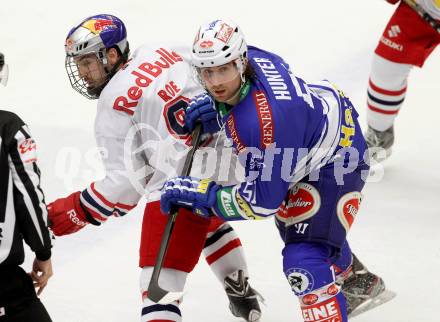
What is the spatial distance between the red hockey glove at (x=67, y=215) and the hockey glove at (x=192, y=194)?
353 millimetres

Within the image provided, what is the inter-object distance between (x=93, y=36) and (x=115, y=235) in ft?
3.96

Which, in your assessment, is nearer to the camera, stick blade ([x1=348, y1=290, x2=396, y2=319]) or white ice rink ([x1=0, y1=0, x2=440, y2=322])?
stick blade ([x1=348, y1=290, x2=396, y2=319])

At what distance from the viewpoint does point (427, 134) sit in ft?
16.4

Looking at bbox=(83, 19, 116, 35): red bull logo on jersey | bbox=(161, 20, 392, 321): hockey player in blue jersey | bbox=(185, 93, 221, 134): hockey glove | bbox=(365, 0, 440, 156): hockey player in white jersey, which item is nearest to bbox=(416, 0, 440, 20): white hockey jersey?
bbox=(365, 0, 440, 156): hockey player in white jersey

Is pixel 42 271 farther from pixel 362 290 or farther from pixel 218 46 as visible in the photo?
pixel 362 290

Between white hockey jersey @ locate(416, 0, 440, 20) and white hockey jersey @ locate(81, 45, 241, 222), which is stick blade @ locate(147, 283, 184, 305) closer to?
white hockey jersey @ locate(81, 45, 241, 222)

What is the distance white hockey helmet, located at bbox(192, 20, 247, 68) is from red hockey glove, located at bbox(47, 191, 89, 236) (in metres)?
0.66

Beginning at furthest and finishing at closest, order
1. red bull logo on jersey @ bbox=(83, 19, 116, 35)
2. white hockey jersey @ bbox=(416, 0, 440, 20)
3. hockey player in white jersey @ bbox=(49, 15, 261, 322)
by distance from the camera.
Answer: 1. white hockey jersey @ bbox=(416, 0, 440, 20)
2. red bull logo on jersey @ bbox=(83, 19, 116, 35)
3. hockey player in white jersey @ bbox=(49, 15, 261, 322)

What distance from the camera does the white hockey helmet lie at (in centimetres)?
283

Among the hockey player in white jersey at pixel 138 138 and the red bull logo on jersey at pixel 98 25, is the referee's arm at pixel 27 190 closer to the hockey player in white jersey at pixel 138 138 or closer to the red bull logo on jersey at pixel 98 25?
the hockey player in white jersey at pixel 138 138

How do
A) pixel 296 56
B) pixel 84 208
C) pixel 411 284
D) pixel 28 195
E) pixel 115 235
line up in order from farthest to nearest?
pixel 296 56 → pixel 115 235 → pixel 411 284 → pixel 84 208 → pixel 28 195

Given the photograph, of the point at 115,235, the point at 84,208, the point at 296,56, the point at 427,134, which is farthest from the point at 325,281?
the point at 296,56

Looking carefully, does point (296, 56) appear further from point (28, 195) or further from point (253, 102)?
point (28, 195)

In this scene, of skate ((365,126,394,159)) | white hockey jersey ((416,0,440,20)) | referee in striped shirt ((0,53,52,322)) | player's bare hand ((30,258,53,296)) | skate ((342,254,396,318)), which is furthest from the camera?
skate ((365,126,394,159))
